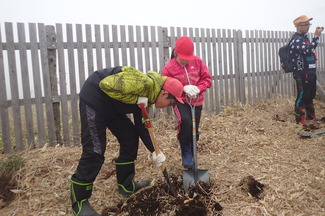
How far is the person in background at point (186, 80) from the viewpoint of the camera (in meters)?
3.46

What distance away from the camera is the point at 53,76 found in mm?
4957

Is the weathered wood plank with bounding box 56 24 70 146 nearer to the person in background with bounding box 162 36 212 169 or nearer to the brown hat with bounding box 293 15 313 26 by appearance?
the person in background with bounding box 162 36 212 169

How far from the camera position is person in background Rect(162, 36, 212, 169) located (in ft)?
11.3

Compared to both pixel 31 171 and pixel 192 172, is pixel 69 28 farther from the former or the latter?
pixel 192 172

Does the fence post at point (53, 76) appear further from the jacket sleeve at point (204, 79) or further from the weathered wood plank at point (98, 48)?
the jacket sleeve at point (204, 79)

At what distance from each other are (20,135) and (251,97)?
5908mm

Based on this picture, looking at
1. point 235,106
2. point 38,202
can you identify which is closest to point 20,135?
point 38,202

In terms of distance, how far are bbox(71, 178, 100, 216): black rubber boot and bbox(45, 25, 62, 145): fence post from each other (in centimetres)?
253

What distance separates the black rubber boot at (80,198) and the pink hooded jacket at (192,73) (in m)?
1.64

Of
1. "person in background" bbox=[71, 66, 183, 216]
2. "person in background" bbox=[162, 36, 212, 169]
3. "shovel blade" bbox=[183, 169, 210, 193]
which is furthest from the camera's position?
"person in background" bbox=[162, 36, 212, 169]

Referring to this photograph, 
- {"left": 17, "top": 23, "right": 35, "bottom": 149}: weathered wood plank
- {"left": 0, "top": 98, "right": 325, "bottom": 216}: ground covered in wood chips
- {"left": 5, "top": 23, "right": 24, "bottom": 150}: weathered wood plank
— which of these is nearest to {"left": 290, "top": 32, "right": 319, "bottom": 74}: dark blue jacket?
{"left": 0, "top": 98, "right": 325, "bottom": 216}: ground covered in wood chips

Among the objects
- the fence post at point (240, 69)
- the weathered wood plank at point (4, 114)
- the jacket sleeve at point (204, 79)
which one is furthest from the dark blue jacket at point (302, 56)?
the weathered wood plank at point (4, 114)

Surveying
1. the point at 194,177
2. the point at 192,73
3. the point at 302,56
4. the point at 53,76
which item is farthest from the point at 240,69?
the point at 194,177

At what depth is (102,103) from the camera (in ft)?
9.07
